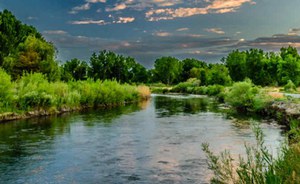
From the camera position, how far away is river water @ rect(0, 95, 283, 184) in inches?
599

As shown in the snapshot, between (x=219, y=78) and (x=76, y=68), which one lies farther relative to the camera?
(x=76, y=68)

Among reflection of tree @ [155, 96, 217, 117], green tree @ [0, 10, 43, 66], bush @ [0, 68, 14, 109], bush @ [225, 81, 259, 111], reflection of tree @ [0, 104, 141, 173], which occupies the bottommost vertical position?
reflection of tree @ [155, 96, 217, 117]

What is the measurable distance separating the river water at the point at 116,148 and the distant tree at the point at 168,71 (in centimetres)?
13663

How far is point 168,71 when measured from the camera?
6698 inches

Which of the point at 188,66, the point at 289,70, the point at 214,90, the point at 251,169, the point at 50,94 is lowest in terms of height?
the point at 214,90

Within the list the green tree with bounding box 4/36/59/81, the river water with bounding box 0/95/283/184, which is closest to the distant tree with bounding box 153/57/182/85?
the green tree with bounding box 4/36/59/81

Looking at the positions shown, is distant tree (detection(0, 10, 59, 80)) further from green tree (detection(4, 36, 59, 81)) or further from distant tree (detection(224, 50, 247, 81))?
distant tree (detection(224, 50, 247, 81))

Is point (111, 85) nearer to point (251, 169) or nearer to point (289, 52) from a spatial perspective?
point (251, 169)

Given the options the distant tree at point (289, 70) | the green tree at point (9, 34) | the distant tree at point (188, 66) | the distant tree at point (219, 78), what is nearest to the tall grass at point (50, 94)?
the green tree at point (9, 34)

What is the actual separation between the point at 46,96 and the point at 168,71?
133893 mm

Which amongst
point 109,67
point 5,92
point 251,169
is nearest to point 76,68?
point 109,67

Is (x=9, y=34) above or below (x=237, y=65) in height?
above

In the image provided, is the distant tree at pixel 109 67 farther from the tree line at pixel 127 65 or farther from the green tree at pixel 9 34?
the green tree at pixel 9 34

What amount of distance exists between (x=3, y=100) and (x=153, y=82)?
14315 centimetres
